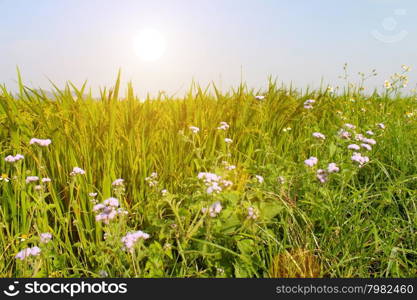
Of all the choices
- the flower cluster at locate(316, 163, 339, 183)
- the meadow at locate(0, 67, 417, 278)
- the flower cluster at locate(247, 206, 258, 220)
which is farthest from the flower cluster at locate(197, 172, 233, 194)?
the flower cluster at locate(316, 163, 339, 183)

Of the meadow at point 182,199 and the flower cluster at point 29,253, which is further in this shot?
the meadow at point 182,199

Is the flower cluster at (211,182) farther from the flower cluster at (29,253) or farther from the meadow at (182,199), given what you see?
the flower cluster at (29,253)

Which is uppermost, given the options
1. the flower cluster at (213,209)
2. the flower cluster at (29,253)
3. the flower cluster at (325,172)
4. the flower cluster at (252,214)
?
the flower cluster at (325,172)

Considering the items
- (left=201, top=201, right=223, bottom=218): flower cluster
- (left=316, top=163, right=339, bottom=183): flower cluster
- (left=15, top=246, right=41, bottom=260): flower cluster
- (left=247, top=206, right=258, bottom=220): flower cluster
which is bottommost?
(left=15, top=246, right=41, bottom=260): flower cluster

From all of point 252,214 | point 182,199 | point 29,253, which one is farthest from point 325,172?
point 29,253

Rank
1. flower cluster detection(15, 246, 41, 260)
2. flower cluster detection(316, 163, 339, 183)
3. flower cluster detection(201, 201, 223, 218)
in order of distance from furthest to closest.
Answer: flower cluster detection(316, 163, 339, 183), flower cluster detection(201, 201, 223, 218), flower cluster detection(15, 246, 41, 260)

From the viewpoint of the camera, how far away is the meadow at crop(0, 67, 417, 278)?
1958 millimetres

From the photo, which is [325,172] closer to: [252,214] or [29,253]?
[252,214]

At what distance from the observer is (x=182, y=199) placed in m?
2.13

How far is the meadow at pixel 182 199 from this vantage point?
196cm

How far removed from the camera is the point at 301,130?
390 centimetres

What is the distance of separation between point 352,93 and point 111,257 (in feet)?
15.7

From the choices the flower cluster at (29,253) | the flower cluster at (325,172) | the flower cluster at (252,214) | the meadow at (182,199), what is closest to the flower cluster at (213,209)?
the meadow at (182,199)

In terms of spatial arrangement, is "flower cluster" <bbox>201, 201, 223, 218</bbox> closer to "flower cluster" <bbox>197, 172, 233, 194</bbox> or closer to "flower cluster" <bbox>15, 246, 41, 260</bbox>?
"flower cluster" <bbox>197, 172, 233, 194</bbox>
